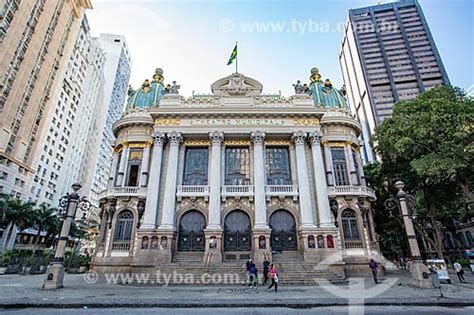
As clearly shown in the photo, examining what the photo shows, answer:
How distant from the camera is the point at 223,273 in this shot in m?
17.2

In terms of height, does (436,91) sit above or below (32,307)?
above

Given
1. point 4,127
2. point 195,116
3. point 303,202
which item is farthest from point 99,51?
point 303,202

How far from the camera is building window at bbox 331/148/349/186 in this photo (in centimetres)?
2320

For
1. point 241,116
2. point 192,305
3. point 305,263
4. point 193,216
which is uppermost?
point 241,116

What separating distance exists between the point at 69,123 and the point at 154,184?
53.1 meters

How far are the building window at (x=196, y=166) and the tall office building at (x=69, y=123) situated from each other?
4192 centimetres

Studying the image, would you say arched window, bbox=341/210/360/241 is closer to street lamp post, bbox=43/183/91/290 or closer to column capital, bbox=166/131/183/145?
column capital, bbox=166/131/183/145

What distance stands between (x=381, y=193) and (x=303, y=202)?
10.9 meters

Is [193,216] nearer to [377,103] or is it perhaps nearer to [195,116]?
[195,116]

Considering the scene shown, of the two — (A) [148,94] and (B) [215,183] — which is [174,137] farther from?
(A) [148,94]

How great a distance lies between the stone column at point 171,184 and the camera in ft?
67.2

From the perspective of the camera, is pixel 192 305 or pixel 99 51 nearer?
pixel 192 305

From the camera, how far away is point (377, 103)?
8225 cm

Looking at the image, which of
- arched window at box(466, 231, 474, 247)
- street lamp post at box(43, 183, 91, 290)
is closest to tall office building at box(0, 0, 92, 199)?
street lamp post at box(43, 183, 91, 290)
